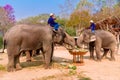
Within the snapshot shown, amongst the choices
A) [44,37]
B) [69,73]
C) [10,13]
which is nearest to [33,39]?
[44,37]

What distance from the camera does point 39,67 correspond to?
1416 centimetres

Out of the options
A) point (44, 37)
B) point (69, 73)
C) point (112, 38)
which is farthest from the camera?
point (112, 38)

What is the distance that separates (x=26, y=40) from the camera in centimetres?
1326

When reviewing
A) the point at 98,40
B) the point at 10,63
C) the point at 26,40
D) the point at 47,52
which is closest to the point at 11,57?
the point at 10,63

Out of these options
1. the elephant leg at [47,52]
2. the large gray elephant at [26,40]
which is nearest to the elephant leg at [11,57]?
the large gray elephant at [26,40]

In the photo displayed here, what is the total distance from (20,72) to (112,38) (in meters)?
8.08

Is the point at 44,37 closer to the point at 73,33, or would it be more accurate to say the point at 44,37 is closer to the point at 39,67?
the point at 39,67

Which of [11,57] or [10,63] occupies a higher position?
[11,57]

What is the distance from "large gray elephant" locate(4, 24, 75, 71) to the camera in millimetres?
12938

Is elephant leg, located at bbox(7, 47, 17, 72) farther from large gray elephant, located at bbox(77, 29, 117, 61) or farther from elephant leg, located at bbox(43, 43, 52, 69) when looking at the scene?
large gray elephant, located at bbox(77, 29, 117, 61)

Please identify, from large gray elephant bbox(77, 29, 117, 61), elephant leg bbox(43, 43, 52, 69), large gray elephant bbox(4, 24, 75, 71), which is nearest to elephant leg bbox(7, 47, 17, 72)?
large gray elephant bbox(4, 24, 75, 71)

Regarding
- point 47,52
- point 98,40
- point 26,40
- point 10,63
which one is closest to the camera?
point 10,63

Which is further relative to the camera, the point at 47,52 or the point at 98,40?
A: the point at 98,40

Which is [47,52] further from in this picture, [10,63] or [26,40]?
[10,63]
